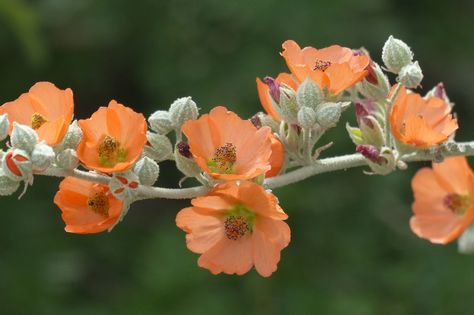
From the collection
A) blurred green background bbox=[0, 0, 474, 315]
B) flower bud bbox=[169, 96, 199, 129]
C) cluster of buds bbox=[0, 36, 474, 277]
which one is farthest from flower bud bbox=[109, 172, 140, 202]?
blurred green background bbox=[0, 0, 474, 315]

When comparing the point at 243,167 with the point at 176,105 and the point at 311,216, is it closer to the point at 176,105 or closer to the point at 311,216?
the point at 176,105

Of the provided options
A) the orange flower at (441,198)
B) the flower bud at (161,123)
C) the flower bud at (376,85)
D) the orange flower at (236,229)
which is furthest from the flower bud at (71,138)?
the orange flower at (441,198)

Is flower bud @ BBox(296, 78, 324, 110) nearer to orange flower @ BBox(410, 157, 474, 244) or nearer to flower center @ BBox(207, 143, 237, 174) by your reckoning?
flower center @ BBox(207, 143, 237, 174)

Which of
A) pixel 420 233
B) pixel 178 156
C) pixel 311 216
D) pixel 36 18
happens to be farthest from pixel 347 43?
pixel 178 156

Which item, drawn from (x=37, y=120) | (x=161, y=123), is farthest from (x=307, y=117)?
(x=37, y=120)

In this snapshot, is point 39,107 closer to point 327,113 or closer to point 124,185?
point 124,185
